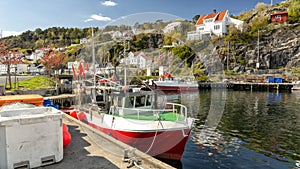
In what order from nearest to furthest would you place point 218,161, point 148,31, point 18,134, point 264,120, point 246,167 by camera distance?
point 18,134, point 148,31, point 246,167, point 218,161, point 264,120

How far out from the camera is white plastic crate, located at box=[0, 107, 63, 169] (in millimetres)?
4387

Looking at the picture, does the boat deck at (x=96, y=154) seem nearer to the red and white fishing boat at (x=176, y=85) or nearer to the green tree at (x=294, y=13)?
the red and white fishing boat at (x=176, y=85)

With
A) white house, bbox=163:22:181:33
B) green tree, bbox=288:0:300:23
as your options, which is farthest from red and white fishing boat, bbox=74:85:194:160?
green tree, bbox=288:0:300:23

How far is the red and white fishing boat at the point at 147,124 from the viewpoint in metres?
8.03

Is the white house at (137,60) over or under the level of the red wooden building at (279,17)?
under

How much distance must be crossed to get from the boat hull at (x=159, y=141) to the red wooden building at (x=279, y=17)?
83.5 meters

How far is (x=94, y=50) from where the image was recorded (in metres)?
9.15

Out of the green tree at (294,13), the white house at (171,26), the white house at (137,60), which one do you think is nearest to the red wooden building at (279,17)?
the green tree at (294,13)

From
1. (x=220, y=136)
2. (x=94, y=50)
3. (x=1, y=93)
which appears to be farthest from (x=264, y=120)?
(x=1, y=93)

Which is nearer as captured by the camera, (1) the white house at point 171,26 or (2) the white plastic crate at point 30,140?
(2) the white plastic crate at point 30,140

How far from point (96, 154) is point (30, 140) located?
71.1 inches

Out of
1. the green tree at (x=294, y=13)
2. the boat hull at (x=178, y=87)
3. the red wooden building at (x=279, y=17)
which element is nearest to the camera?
the boat hull at (x=178, y=87)

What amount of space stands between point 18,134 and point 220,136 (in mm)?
11008

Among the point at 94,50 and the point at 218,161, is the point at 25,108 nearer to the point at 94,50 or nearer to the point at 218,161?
the point at 94,50
